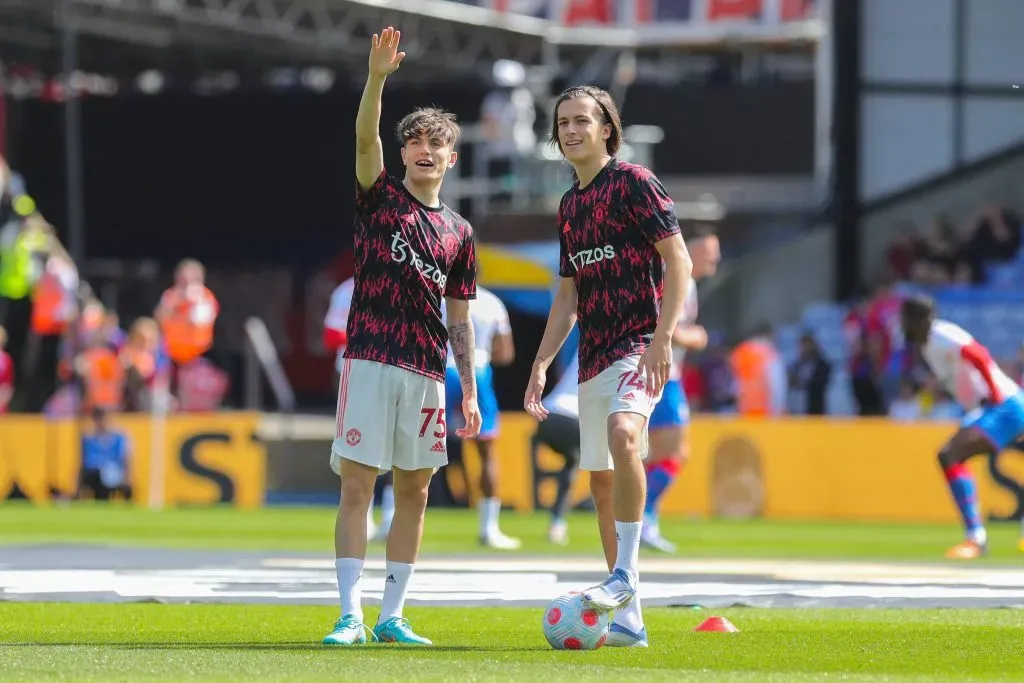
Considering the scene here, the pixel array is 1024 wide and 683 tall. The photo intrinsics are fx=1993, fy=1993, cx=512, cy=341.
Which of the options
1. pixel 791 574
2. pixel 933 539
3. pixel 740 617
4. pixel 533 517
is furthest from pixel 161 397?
pixel 740 617

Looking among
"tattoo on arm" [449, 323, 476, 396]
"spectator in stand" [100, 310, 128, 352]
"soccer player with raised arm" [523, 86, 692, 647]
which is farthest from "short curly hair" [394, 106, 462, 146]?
"spectator in stand" [100, 310, 128, 352]

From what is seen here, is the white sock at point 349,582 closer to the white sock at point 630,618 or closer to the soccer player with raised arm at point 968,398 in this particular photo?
the white sock at point 630,618

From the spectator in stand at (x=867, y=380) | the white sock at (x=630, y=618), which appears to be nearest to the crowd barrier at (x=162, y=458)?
the spectator in stand at (x=867, y=380)

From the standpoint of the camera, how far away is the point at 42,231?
26781 millimetres

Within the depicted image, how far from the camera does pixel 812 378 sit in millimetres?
24250

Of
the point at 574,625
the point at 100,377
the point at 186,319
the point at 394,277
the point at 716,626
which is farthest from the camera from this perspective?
the point at 100,377

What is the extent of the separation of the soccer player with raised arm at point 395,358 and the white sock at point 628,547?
2.62ft

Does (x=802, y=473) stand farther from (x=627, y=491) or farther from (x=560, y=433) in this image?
(x=627, y=491)

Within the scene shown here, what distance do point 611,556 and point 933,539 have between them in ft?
29.3

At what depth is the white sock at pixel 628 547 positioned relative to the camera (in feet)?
25.6

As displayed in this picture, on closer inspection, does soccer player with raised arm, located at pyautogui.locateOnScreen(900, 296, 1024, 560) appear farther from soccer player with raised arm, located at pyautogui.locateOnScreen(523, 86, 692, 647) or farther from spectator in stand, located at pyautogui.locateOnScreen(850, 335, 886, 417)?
spectator in stand, located at pyautogui.locateOnScreen(850, 335, 886, 417)

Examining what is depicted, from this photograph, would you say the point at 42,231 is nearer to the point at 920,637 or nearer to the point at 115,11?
the point at 115,11

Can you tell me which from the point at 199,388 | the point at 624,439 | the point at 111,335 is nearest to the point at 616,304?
the point at 624,439

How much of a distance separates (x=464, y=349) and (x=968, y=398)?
24.0ft
